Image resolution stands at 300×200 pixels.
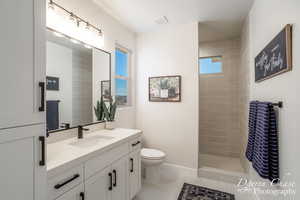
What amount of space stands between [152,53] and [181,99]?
1.03 meters

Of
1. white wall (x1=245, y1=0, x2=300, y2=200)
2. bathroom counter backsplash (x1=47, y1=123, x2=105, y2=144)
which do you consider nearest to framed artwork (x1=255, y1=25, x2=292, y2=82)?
white wall (x1=245, y1=0, x2=300, y2=200)

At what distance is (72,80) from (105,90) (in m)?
0.52

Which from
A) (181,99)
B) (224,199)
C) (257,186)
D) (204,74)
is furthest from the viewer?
(204,74)

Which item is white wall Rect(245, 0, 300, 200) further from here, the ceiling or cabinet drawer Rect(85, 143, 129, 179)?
cabinet drawer Rect(85, 143, 129, 179)

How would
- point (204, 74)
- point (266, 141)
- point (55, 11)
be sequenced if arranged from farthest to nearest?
point (204, 74)
point (55, 11)
point (266, 141)

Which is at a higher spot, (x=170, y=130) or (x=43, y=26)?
(x=43, y=26)

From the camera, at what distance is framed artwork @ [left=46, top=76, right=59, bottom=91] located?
4.75 feet

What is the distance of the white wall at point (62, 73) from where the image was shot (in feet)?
4.82

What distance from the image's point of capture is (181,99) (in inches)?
103

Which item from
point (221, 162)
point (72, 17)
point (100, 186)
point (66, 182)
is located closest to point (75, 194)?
point (66, 182)

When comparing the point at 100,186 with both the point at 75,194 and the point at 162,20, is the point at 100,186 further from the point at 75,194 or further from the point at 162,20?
the point at 162,20

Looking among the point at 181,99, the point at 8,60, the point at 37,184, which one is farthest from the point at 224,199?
the point at 8,60

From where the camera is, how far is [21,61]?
771 millimetres

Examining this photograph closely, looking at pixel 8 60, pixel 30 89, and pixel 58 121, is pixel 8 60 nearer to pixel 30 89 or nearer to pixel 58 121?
pixel 30 89
